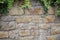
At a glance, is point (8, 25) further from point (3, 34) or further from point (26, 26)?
point (26, 26)

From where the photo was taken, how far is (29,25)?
290 centimetres

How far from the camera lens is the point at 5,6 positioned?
2.82m

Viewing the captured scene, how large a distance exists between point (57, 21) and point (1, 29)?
0.92 meters

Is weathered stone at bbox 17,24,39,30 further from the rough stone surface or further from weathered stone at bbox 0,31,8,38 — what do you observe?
weathered stone at bbox 0,31,8,38

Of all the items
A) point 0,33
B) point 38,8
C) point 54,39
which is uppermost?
point 38,8

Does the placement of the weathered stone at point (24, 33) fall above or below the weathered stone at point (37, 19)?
below

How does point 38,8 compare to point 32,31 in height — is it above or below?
above

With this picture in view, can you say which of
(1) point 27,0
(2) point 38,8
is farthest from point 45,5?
(1) point 27,0

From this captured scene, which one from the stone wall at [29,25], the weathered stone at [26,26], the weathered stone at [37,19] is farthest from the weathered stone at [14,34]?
the weathered stone at [37,19]

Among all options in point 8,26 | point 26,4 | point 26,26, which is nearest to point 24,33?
point 26,26

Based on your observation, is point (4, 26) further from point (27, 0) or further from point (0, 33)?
point (27, 0)

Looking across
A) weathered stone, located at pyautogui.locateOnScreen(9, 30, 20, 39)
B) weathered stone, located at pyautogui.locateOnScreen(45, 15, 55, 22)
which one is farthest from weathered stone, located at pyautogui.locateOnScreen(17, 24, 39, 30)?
weathered stone, located at pyautogui.locateOnScreen(45, 15, 55, 22)

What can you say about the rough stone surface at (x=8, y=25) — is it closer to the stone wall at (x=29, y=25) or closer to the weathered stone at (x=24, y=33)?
the stone wall at (x=29, y=25)

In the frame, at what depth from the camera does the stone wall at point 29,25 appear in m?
2.84
